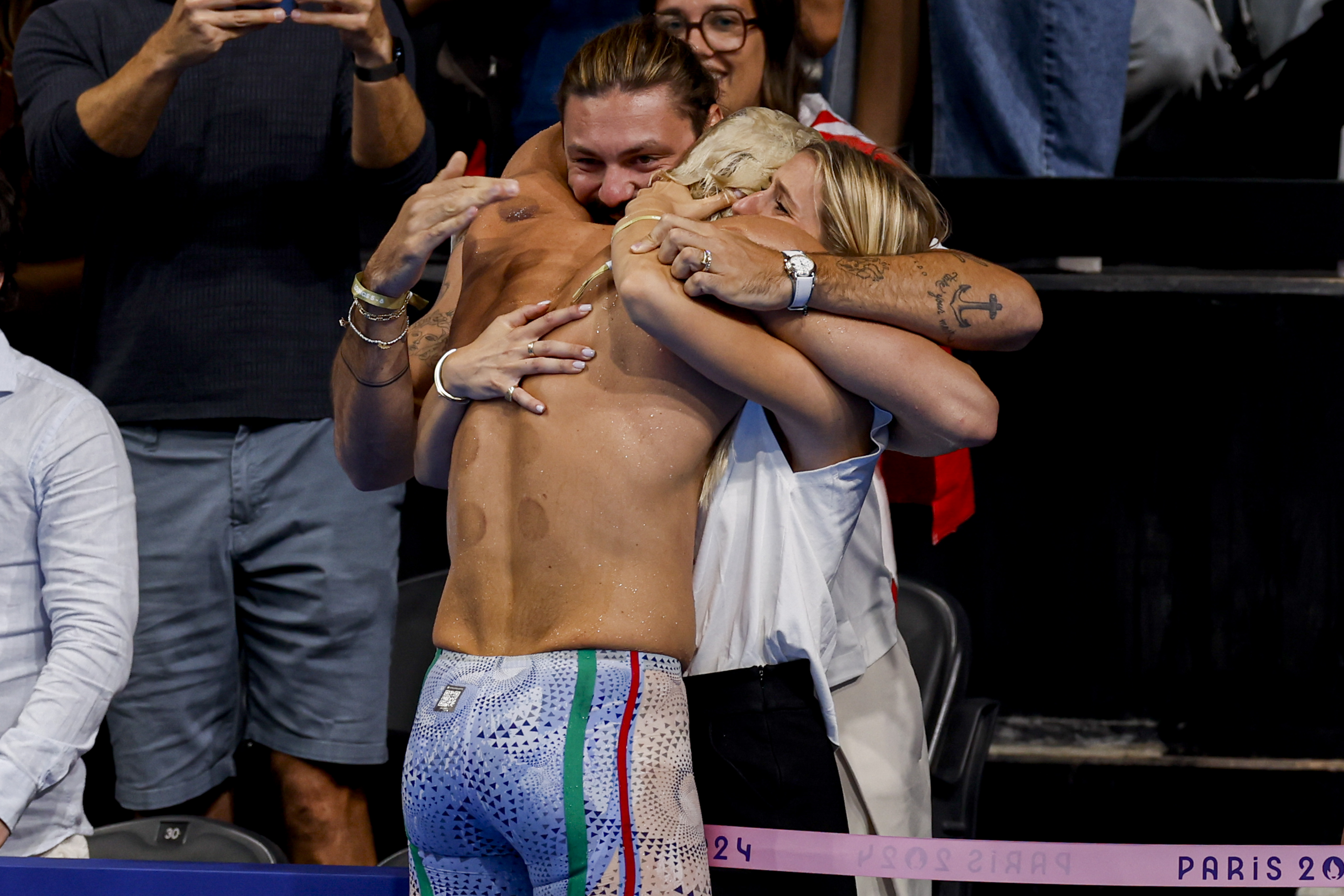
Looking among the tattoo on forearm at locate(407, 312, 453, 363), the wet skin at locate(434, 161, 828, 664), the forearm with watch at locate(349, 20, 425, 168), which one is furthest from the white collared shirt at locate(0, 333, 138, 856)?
the forearm with watch at locate(349, 20, 425, 168)

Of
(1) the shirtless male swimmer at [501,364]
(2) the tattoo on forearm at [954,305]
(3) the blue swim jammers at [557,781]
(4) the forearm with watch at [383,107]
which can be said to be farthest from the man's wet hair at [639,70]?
(3) the blue swim jammers at [557,781]

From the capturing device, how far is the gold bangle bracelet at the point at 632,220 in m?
1.78

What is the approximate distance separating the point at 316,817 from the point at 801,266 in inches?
65.9

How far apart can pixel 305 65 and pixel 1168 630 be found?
2.46 metres

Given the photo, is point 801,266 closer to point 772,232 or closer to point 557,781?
point 772,232

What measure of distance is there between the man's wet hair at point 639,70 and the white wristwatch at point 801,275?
1.26 ft

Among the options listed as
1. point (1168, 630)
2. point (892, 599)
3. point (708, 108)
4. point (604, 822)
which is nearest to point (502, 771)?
point (604, 822)

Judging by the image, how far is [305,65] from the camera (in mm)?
2881

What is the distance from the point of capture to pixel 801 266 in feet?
5.75

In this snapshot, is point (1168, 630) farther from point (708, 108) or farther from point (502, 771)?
point (502, 771)

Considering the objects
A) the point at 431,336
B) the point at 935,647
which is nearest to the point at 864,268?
the point at 431,336

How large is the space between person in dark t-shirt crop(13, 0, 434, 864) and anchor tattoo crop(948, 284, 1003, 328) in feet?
4.49

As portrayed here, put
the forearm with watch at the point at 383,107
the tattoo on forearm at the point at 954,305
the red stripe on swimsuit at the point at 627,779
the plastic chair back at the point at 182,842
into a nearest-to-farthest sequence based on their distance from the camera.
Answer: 1. the red stripe on swimsuit at the point at 627,779
2. the tattoo on forearm at the point at 954,305
3. the plastic chair back at the point at 182,842
4. the forearm with watch at the point at 383,107

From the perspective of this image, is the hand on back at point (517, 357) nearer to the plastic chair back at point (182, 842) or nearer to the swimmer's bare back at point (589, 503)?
the swimmer's bare back at point (589, 503)
